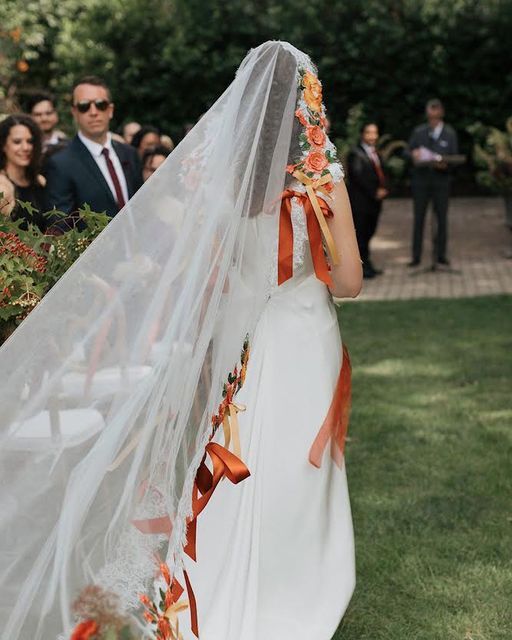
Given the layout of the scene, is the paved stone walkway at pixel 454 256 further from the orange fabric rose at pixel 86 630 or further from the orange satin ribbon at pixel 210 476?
the orange fabric rose at pixel 86 630

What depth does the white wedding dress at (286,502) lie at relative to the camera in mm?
3779

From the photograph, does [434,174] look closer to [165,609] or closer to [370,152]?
[370,152]

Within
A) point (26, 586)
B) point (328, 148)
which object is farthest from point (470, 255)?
point (26, 586)

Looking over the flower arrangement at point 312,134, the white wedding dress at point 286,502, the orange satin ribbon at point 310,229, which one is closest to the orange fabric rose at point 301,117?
the flower arrangement at point 312,134

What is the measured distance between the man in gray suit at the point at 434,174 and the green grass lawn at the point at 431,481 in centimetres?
374

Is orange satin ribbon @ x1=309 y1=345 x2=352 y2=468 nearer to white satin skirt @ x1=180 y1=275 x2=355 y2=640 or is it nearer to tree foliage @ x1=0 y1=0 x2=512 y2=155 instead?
white satin skirt @ x1=180 y1=275 x2=355 y2=640

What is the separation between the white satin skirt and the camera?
3779 mm

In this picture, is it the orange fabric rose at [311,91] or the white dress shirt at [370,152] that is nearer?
the orange fabric rose at [311,91]

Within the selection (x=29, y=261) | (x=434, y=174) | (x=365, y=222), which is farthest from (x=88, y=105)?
(x=434, y=174)


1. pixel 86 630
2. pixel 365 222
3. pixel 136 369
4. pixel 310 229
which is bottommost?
pixel 365 222

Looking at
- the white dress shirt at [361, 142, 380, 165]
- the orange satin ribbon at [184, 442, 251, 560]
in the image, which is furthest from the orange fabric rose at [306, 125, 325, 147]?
the white dress shirt at [361, 142, 380, 165]

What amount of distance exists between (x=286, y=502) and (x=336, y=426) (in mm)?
328

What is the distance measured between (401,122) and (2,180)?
1697cm

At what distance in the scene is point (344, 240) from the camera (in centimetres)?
378
